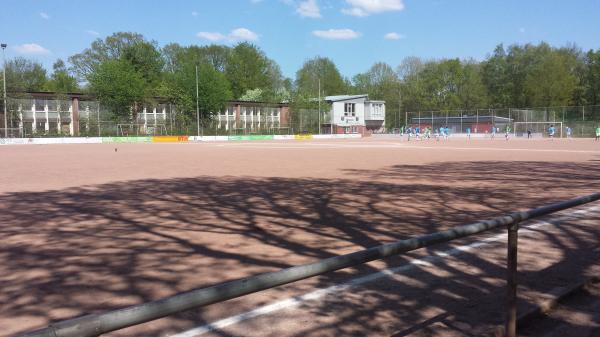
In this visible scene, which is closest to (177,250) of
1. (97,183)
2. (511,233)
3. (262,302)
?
(262,302)

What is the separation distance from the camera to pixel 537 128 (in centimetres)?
7125

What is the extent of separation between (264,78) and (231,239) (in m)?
115

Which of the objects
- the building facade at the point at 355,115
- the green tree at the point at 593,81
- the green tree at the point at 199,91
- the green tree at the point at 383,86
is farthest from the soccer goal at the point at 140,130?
the green tree at the point at 593,81

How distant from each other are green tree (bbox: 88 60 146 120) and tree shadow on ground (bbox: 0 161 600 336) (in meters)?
64.4

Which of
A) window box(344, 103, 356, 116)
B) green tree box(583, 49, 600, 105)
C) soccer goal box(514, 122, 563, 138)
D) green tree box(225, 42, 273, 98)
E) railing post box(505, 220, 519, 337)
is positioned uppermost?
green tree box(225, 42, 273, 98)

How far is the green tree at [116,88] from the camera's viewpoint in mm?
72875

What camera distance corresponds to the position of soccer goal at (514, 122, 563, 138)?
6969 centimetres

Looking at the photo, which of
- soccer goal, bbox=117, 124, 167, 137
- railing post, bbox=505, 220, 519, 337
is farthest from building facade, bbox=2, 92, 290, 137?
railing post, bbox=505, 220, 519, 337

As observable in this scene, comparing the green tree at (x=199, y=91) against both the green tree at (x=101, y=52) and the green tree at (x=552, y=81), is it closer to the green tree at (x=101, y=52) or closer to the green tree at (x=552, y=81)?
the green tree at (x=101, y=52)

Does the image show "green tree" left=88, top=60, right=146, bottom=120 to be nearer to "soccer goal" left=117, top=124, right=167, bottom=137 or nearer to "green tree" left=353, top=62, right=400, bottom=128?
"soccer goal" left=117, top=124, right=167, bottom=137

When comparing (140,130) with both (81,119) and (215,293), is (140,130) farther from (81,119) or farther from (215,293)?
(215,293)

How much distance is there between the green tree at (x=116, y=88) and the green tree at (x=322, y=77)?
61462 mm

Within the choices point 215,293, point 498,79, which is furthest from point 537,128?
point 215,293

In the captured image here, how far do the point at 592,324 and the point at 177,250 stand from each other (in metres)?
4.74
